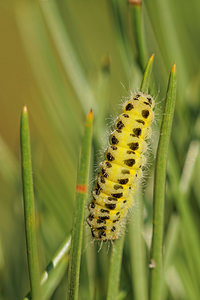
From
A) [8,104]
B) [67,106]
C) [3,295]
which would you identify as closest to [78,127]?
[67,106]

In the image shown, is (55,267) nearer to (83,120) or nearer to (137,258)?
(137,258)

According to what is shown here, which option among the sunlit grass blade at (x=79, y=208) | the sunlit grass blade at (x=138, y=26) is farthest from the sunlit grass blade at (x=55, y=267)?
the sunlit grass blade at (x=138, y=26)

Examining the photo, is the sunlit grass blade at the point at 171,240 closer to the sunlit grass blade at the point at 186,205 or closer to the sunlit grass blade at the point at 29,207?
the sunlit grass blade at the point at 186,205

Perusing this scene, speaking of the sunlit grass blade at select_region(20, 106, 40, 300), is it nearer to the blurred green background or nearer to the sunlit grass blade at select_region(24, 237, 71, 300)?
the sunlit grass blade at select_region(24, 237, 71, 300)

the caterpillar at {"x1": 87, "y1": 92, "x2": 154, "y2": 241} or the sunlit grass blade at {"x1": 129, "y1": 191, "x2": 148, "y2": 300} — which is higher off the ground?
the caterpillar at {"x1": 87, "y1": 92, "x2": 154, "y2": 241}

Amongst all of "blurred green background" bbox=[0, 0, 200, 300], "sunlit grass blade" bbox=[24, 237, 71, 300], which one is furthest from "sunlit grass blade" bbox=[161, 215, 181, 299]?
"sunlit grass blade" bbox=[24, 237, 71, 300]

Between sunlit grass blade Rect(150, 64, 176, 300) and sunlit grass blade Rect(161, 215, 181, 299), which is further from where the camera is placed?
sunlit grass blade Rect(161, 215, 181, 299)
